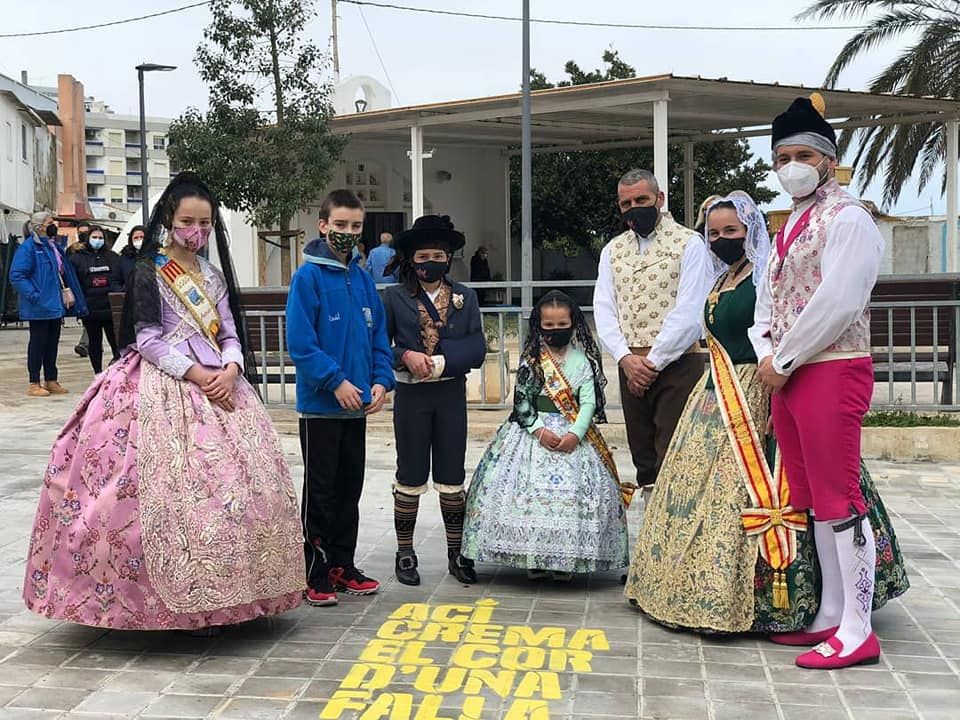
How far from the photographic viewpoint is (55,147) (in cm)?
4753

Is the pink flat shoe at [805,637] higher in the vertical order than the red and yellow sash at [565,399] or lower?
lower

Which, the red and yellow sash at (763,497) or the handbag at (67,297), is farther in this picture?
the handbag at (67,297)

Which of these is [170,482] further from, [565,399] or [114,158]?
[114,158]

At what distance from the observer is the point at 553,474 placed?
573 centimetres

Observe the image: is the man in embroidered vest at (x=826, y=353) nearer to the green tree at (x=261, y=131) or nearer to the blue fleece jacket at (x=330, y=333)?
the blue fleece jacket at (x=330, y=333)

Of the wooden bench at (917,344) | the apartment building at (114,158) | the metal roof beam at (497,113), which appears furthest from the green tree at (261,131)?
the apartment building at (114,158)

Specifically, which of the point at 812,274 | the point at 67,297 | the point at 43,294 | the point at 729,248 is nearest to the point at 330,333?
the point at 729,248

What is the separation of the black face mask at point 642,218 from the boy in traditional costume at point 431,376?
84 cm

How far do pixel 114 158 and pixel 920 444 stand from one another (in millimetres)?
104926

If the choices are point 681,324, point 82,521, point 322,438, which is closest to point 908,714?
point 681,324

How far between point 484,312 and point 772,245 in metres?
5.47

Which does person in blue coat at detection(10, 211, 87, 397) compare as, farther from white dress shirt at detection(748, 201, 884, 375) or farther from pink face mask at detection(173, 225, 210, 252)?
white dress shirt at detection(748, 201, 884, 375)

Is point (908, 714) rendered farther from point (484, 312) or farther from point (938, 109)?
point (938, 109)

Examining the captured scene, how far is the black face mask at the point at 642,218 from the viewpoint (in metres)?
5.96
